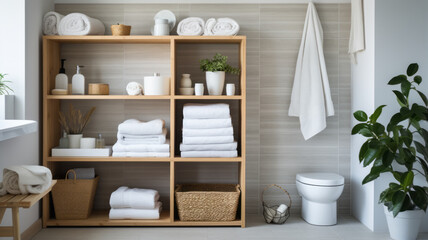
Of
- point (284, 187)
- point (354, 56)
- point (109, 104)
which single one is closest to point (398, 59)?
point (354, 56)

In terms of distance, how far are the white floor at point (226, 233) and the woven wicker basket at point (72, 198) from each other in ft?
0.43

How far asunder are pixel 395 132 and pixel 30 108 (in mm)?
2626

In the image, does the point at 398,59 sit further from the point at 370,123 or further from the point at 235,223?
the point at 235,223

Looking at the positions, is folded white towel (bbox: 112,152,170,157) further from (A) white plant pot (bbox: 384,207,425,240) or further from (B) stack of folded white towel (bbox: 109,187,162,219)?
(A) white plant pot (bbox: 384,207,425,240)

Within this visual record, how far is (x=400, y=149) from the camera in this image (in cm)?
297

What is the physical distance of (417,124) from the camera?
3039mm

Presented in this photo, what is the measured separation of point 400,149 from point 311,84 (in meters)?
0.98

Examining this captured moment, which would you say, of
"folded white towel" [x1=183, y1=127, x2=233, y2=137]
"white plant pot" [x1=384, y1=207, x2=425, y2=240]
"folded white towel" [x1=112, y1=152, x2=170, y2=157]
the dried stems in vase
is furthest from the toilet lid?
the dried stems in vase

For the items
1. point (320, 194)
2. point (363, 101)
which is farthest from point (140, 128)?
point (363, 101)

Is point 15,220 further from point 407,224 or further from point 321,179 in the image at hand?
point 407,224

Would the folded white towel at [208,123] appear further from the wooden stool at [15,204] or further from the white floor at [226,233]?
the wooden stool at [15,204]

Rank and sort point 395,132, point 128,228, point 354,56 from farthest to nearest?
point 354,56, point 128,228, point 395,132

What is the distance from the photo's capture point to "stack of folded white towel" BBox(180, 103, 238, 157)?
134 inches

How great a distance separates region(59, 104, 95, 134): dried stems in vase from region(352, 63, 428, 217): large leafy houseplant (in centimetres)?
217
